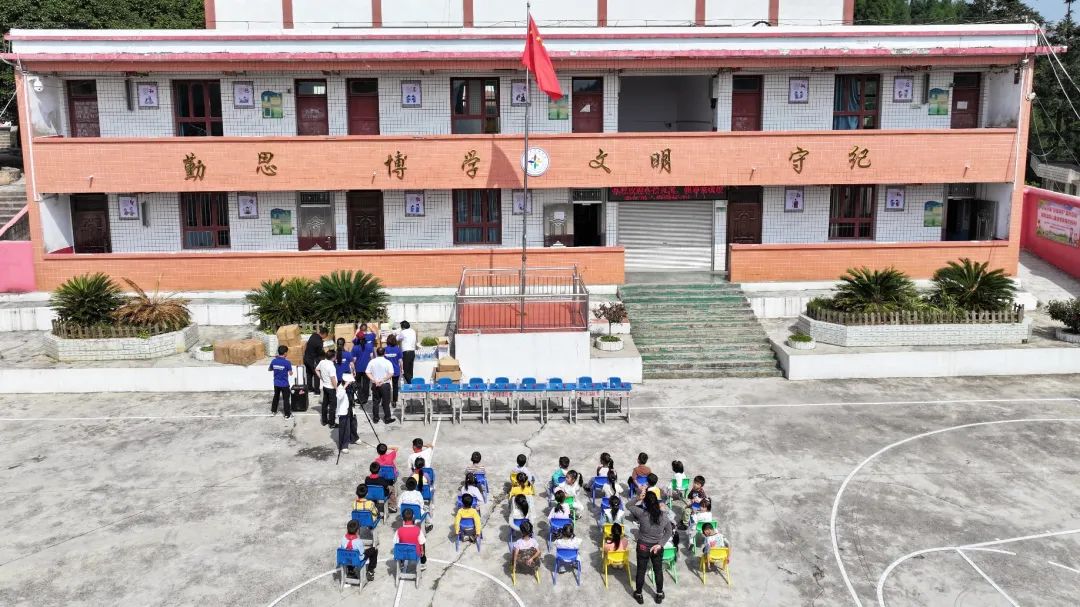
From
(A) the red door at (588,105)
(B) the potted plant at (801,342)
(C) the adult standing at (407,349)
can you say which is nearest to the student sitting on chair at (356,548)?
(C) the adult standing at (407,349)

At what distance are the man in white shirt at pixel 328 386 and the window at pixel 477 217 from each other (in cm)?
1005

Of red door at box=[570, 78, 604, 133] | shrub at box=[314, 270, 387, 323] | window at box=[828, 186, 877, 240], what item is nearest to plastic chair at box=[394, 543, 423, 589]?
shrub at box=[314, 270, 387, 323]

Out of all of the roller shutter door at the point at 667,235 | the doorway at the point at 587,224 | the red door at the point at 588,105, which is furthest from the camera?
the doorway at the point at 587,224

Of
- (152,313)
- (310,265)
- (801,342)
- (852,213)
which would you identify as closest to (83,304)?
(152,313)

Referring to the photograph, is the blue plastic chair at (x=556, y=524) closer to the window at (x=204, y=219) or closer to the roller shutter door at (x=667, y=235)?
the roller shutter door at (x=667, y=235)

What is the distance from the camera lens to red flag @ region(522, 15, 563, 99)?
21000 millimetres

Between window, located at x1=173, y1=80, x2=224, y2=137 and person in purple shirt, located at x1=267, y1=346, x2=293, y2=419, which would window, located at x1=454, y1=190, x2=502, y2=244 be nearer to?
window, located at x1=173, y1=80, x2=224, y2=137

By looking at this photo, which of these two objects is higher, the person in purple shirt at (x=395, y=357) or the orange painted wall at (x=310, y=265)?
the orange painted wall at (x=310, y=265)

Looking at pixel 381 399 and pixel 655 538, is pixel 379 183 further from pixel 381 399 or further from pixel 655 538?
pixel 655 538

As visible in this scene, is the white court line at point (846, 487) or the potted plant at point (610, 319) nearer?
the white court line at point (846, 487)

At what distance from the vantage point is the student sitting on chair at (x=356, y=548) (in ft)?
36.5

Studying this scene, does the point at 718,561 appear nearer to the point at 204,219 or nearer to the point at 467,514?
the point at 467,514

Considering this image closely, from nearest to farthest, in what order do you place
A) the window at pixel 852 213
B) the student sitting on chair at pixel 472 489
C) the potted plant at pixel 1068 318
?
the student sitting on chair at pixel 472 489, the potted plant at pixel 1068 318, the window at pixel 852 213

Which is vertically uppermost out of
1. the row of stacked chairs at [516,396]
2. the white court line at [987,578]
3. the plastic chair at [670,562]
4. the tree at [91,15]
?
the tree at [91,15]
